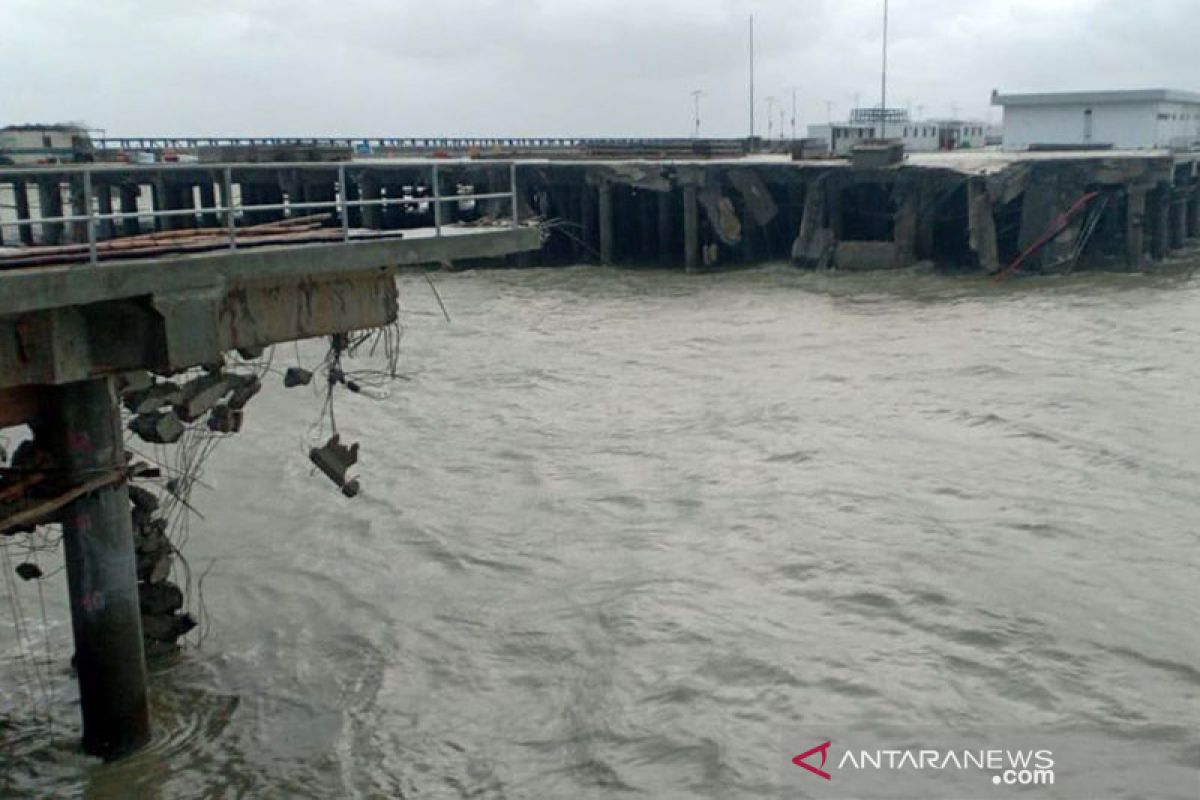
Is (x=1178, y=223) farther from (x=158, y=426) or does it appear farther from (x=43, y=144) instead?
(x=43, y=144)

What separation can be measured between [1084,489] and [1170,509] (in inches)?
43.2

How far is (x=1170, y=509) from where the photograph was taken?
573 inches

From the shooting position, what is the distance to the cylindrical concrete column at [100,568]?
856cm

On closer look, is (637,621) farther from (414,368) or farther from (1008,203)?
(1008,203)

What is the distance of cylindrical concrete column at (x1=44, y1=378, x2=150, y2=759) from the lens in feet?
28.1

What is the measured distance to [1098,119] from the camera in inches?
2286

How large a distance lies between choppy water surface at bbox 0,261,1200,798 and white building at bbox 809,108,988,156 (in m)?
43.5

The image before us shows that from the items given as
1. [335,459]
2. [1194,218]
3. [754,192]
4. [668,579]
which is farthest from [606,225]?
[335,459]

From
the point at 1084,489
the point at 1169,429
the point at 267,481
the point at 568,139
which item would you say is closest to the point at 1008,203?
the point at 1169,429

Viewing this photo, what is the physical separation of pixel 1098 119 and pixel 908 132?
1752cm

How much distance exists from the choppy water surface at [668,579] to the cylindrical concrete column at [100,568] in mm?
441

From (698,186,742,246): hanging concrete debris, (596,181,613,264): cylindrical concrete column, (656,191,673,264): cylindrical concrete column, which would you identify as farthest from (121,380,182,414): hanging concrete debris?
(596,181,613,264): cylindrical concrete column

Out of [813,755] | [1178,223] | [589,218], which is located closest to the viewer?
[813,755]

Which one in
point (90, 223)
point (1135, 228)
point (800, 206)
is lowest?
point (1135, 228)
